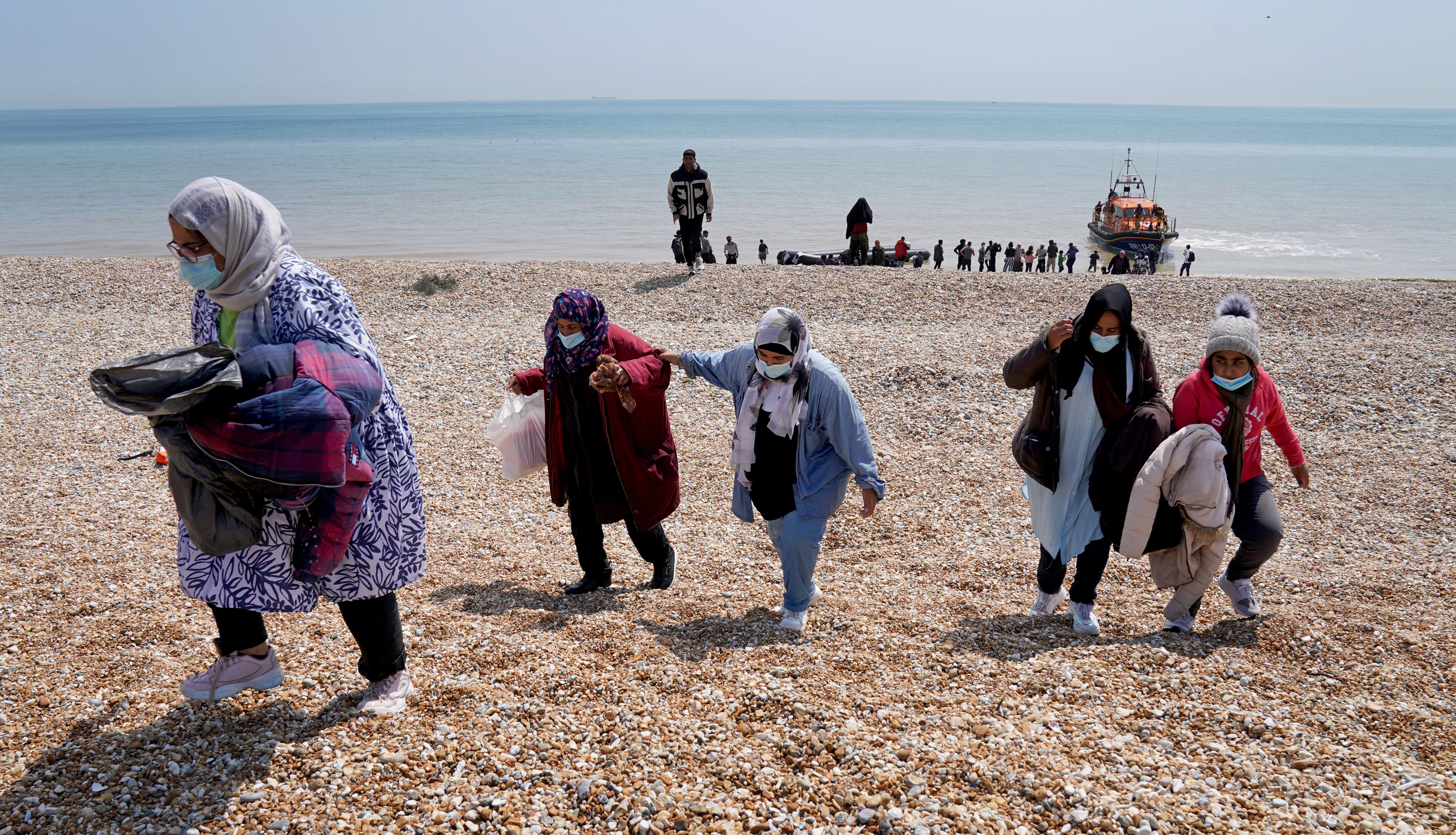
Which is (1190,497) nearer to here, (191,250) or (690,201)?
(191,250)

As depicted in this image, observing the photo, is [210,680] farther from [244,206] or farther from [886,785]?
[886,785]

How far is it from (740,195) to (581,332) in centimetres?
3848

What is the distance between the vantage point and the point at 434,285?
41.1 feet

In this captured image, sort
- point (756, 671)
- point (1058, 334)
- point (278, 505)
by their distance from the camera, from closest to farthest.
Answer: point (278, 505)
point (756, 671)
point (1058, 334)

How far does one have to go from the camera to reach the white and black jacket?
1259cm

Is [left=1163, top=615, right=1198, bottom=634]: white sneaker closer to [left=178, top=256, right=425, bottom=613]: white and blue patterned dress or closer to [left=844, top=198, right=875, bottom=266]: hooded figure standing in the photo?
[left=178, top=256, right=425, bottom=613]: white and blue patterned dress

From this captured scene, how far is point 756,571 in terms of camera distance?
5.02 meters

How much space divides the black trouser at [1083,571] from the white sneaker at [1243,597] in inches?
24.8

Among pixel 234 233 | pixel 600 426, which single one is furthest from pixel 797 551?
pixel 234 233

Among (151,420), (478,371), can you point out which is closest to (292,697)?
(151,420)

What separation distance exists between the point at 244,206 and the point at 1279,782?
351 centimetres

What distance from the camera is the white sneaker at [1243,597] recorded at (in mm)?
4117

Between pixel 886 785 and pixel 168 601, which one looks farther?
pixel 168 601

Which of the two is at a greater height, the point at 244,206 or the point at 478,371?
the point at 244,206
